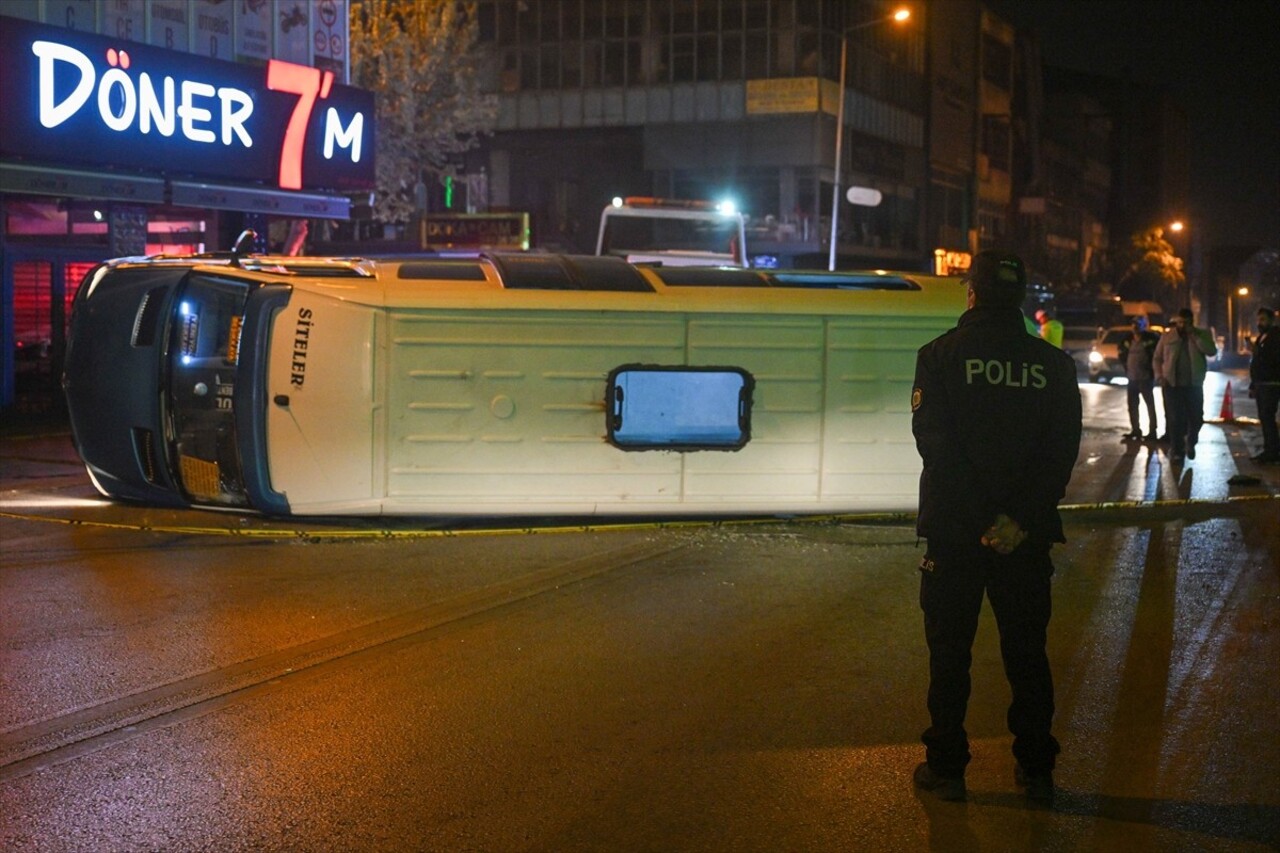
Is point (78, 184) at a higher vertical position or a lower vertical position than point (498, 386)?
higher

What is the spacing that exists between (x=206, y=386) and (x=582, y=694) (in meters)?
5.13

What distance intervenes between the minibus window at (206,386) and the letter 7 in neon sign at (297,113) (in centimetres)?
1242

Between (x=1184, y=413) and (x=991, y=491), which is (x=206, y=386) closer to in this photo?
(x=991, y=491)

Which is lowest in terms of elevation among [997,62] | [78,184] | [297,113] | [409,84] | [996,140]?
[78,184]

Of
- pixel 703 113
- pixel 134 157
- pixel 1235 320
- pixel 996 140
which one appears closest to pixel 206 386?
pixel 134 157

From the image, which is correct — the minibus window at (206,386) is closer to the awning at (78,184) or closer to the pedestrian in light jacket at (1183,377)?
the awning at (78,184)

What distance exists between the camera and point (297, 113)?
72.4 ft

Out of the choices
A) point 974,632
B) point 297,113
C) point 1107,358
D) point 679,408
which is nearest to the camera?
point 974,632

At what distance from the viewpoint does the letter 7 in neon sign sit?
21812 millimetres

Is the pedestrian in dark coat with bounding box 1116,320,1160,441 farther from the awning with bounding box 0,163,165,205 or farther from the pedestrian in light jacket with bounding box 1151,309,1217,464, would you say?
the awning with bounding box 0,163,165,205

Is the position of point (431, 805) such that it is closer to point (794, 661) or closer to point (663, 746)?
point (663, 746)

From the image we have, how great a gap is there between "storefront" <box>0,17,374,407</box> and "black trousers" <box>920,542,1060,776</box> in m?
16.1

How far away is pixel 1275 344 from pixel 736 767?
528 inches

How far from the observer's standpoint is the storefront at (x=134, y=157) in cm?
1788
